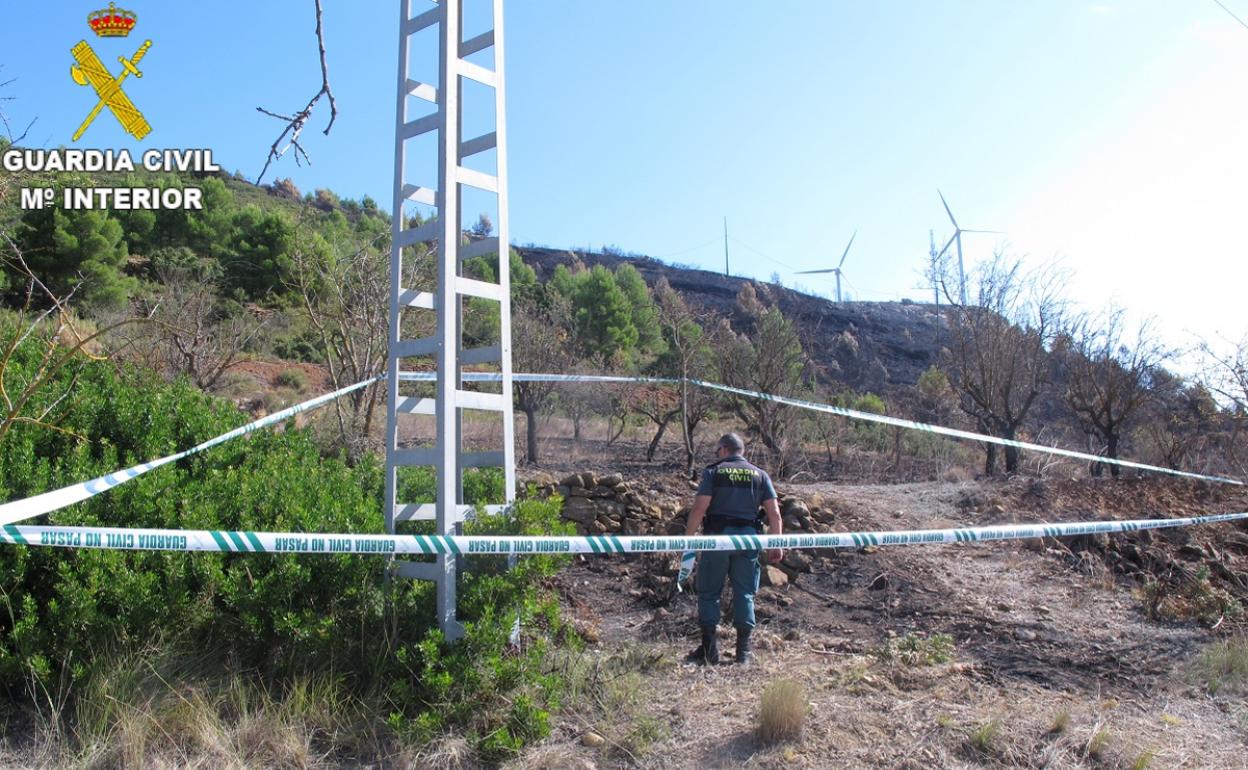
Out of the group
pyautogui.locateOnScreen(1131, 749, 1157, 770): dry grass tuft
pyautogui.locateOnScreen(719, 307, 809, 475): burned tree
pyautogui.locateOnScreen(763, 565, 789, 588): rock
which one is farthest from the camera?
pyautogui.locateOnScreen(719, 307, 809, 475): burned tree

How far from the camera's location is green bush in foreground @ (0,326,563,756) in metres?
3.98

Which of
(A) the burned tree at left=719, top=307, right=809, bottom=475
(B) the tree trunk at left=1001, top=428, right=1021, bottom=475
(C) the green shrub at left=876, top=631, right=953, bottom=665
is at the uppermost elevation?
(A) the burned tree at left=719, top=307, right=809, bottom=475

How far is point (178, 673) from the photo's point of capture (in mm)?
4121

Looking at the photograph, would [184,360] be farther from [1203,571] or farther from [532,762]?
[1203,571]

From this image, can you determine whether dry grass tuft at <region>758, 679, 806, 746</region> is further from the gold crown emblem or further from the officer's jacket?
the gold crown emblem

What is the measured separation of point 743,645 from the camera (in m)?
5.21

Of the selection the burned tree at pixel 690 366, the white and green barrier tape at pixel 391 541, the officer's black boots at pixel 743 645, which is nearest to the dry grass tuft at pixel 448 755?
the white and green barrier tape at pixel 391 541

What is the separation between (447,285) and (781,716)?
2.58 m

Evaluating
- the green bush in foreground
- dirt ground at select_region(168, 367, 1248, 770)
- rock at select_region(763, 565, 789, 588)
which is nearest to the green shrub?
dirt ground at select_region(168, 367, 1248, 770)

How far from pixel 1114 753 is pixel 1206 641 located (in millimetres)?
2526

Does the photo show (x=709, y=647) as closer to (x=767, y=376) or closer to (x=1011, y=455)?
(x=767, y=376)

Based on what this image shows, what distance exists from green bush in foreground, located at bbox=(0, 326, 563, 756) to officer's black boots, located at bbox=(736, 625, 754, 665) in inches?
47.5

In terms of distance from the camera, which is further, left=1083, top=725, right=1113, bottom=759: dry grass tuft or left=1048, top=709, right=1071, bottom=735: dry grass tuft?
left=1048, top=709, right=1071, bottom=735: dry grass tuft

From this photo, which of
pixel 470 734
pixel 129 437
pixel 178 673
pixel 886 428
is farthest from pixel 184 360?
pixel 886 428
